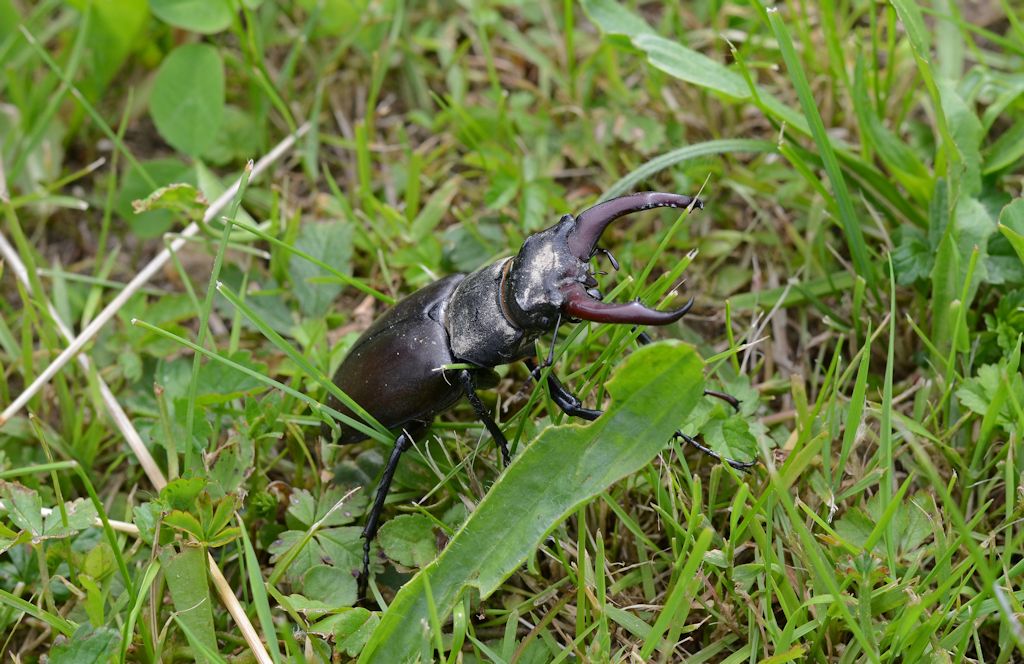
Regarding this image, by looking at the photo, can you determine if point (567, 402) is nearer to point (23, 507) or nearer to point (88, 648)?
point (88, 648)

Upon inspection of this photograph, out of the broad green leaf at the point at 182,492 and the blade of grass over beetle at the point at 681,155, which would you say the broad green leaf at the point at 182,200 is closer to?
the broad green leaf at the point at 182,492

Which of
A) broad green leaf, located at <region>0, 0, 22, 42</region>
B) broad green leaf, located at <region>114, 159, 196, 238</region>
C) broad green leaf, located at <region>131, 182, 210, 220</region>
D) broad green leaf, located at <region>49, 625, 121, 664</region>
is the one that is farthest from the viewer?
broad green leaf, located at <region>0, 0, 22, 42</region>

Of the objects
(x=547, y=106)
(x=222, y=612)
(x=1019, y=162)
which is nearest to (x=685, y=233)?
(x=547, y=106)

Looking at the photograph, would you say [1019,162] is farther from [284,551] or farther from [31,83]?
[31,83]

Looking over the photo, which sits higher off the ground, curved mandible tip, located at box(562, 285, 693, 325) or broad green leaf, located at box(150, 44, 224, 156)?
broad green leaf, located at box(150, 44, 224, 156)

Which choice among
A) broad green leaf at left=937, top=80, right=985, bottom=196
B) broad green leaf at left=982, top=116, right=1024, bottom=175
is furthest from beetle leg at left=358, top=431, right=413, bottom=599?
broad green leaf at left=982, top=116, right=1024, bottom=175

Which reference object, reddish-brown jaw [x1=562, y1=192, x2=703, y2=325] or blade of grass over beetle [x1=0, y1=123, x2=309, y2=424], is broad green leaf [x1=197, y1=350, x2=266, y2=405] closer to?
blade of grass over beetle [x1=0, y1=123, x2=309, y2=424]
